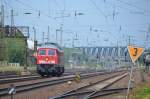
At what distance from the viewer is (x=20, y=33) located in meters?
87.4

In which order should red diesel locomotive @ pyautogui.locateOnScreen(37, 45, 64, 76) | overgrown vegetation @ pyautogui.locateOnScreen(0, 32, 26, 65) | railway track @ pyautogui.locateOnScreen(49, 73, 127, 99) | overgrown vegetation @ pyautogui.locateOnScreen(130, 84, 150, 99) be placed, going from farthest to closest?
overgrown vegetation @ pyautogui.locateOnScreen(0, 32, 26, 65) < red diesel locomotive @ pyautogui.locateOnScreen(37, 45, 64, 76) < railway track @ pyautogui.locateOnScreen(49, 73, 127, 99) < overgrown vegetation @ pyautogui.locateOnScreen(130, 84, 150, 99)

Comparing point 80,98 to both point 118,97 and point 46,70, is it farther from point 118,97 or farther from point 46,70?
point 46,70

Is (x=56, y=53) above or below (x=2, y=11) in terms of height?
below

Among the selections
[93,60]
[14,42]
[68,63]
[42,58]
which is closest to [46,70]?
[42,58]

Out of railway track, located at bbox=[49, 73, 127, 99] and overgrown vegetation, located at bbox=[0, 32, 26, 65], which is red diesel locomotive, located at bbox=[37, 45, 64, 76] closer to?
railway track, located at bbox=[49, 73, 127, 99]

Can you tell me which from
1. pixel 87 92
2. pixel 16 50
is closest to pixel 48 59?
pixel 87 92

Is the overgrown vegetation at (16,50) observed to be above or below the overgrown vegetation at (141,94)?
above

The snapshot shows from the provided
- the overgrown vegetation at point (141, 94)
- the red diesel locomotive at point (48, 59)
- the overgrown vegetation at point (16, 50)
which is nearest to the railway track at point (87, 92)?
the overgrown vegetation at point (141, 94)

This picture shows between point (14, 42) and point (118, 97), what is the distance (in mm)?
71377

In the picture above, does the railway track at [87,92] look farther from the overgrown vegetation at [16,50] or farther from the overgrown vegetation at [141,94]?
the overgrown vegetation at [16,50]

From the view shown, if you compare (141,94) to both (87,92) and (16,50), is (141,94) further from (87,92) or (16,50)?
(16,50)

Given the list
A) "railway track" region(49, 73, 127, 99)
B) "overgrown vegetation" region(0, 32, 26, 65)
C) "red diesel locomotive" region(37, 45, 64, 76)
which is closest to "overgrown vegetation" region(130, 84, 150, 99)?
"railway track" region(49, 73, 127, 99)

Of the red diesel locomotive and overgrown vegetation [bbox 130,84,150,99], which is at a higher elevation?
the red diesel locomotive

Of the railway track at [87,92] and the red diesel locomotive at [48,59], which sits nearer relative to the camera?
the railway track at [87,92]
